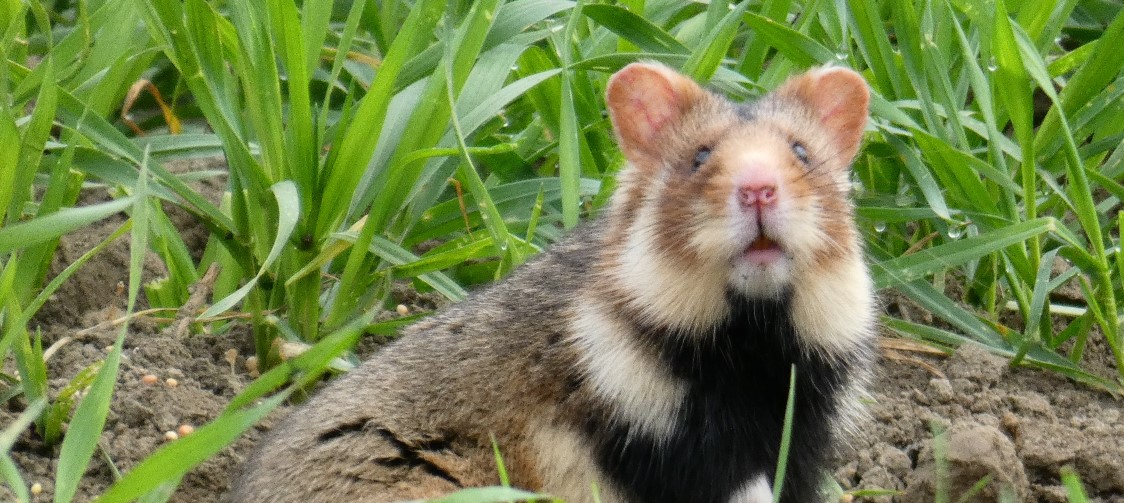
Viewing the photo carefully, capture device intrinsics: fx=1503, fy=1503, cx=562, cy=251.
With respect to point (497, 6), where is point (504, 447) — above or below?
below

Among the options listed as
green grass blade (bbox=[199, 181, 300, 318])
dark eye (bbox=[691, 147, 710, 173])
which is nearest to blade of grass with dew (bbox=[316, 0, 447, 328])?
green grass blade (bbox=[199, 181, 300, 318])

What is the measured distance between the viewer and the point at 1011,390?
397 centimetres

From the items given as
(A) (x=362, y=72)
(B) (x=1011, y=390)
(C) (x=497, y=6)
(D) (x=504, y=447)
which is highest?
(C) (x=497, y=6)

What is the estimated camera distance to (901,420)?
3883 mm

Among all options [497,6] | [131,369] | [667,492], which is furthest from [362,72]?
[667,492]

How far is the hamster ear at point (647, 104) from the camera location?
3240 mm

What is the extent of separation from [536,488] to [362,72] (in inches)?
75.2

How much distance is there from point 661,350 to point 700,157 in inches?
15.7

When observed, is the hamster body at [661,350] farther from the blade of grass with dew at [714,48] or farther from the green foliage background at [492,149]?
the blade of grass with dew at [714,48]

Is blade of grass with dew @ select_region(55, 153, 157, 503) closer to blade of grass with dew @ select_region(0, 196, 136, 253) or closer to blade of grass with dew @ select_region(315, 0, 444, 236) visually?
blade of grass with dew @ select_region(0, 196, 136, 253)

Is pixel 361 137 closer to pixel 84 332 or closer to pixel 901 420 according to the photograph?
pixel 84 332

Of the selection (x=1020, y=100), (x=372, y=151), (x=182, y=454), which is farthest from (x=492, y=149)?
(x=182, y=454)

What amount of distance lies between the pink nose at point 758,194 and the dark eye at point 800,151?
341 mm

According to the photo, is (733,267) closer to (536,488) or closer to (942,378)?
(536,488)
